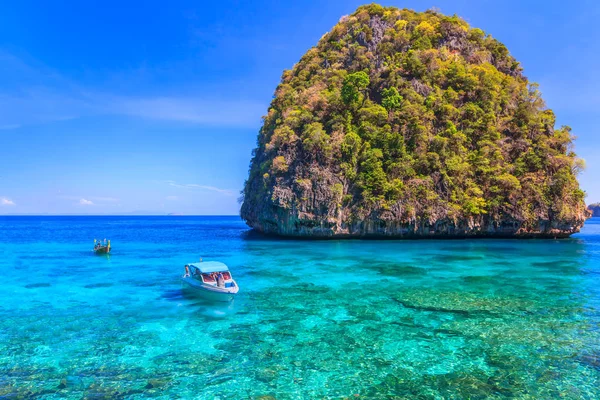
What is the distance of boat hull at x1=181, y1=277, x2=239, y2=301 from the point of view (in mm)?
19094

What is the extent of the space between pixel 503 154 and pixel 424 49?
22723mm

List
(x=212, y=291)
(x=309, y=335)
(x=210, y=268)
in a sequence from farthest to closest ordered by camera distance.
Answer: (x=210, y=268), (x=212, y=291), (x=309, y=335)

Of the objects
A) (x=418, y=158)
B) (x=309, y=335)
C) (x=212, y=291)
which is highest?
(x=418, y=158)

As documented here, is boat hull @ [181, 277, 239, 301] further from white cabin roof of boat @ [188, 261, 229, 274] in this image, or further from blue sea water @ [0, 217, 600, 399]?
white cabin roof of boat @ [188, 261, 229, 274]

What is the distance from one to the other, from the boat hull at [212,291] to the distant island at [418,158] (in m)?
31.1

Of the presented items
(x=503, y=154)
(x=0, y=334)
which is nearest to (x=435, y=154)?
(x=503, y=154)

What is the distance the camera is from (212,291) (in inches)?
762

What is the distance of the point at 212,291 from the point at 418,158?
41.1 meters

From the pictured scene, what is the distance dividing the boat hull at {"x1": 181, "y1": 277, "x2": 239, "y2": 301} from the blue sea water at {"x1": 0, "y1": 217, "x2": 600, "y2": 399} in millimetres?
576

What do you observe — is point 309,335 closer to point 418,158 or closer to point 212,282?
point 212,282

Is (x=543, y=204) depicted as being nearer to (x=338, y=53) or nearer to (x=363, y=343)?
(x=338, y=53)

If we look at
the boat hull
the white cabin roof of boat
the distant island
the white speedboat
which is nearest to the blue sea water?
the boat hull

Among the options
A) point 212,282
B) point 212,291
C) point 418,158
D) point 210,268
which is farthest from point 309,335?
point 418,158

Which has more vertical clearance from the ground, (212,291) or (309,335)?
(212,291)
